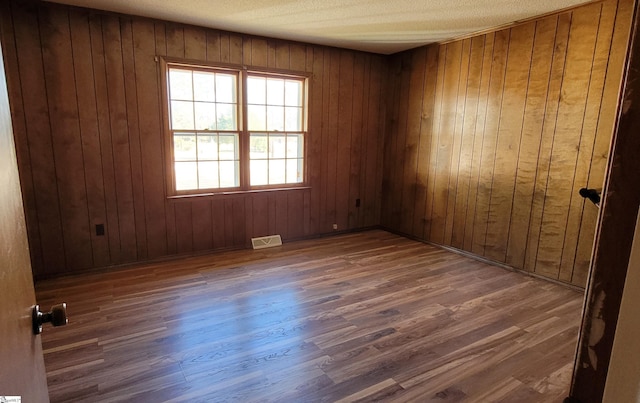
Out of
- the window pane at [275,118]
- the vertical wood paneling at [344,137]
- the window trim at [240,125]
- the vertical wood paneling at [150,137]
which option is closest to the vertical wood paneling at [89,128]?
the vertical wood paneling at [150,137]

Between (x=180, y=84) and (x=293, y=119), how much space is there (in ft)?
4.63

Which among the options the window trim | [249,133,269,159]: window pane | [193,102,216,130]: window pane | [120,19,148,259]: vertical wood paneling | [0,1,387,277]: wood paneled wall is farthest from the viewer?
[249,133,269,159]: window pane

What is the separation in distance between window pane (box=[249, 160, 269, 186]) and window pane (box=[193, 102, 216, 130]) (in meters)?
0.67

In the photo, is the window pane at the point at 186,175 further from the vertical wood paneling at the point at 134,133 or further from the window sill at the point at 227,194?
the vertical wood paneling at the point at 134,133

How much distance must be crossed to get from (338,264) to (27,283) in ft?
10.4

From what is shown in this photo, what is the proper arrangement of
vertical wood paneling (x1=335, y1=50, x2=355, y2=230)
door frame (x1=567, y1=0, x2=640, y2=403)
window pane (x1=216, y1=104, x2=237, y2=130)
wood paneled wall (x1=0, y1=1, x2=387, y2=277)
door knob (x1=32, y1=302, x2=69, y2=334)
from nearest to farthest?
door frame (x1=567, y1=0, x2=640, y2=403) < door knob (x1=32, y1=302, x2=69, y2=334) < wood paneled wall (x1=0, y1=1, x2=387, y2=277) < window pane (x1=216, y1=104, x2=237, y2=130) < vertical wood paneling (x1=335, y1=50, x2=355, y2=230)

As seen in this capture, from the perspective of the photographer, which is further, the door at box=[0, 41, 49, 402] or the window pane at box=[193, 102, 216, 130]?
the window pane at box=[193, 102, 216, 130]

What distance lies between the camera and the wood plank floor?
1.98 m

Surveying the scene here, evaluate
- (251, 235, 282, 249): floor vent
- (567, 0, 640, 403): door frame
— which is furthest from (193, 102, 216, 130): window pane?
(567, 0, 640, 403): door frame

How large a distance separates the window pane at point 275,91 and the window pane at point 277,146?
42 centimetres

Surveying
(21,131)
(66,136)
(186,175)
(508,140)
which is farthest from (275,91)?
(508,140)

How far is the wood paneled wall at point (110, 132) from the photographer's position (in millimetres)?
3193

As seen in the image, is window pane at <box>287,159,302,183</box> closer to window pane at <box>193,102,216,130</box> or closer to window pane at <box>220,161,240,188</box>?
window pane at <box>220,161,240,188</box>

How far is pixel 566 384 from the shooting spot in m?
2.02
